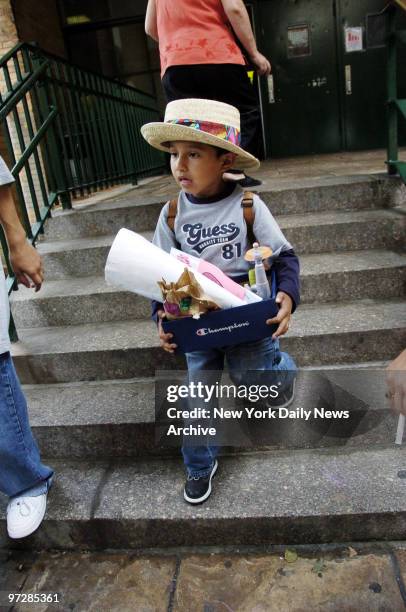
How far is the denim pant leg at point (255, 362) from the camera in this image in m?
1.83

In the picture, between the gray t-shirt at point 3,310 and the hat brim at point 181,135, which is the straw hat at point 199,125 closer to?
the hat brim at point 181,135

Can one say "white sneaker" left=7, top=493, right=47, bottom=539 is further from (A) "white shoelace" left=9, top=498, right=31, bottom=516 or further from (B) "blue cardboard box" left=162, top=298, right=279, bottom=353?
(B) "blue cardboard box" left=162, top=298, right=279, bottom=353

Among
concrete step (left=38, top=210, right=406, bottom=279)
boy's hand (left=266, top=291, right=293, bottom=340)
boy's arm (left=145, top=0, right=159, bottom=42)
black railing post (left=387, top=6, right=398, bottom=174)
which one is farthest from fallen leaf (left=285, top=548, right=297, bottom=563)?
boy's arm (left=145, top=0, right=159, bottom=42)

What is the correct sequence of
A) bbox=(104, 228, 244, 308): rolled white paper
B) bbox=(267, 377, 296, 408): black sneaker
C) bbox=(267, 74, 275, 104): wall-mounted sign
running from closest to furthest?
bbox=(104, 228, 244, 308): rolled white paper < bbox=(267, 377, 296, 408): black sneaker < bbox=(267, 74, 275, 104): wall-mounted sign

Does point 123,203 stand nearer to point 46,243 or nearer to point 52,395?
point 46,243

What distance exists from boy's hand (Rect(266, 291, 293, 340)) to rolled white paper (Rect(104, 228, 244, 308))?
14cm

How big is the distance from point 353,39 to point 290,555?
7.25 metres

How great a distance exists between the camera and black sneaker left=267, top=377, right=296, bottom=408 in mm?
2045

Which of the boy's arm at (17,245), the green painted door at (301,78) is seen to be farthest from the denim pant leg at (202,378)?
the green painted door at (301,78)

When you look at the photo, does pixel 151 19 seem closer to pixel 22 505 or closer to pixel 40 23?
pixel 22 505

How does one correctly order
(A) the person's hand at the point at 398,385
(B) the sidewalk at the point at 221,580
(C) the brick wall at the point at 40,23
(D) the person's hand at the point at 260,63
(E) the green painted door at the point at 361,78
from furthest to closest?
(E) the green painted door at the point at 361,78, (C) the brick wall at the point at 40,23, (D) the person's hand at the point at 260,63, (B) the sidewalk at the point at 221,580, (A) the person's hand at the point at 398,385

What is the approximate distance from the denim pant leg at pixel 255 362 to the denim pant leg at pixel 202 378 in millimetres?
64

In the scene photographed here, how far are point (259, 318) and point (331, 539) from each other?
0.99 meters

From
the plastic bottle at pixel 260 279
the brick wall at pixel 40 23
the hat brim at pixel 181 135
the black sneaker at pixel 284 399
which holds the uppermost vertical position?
the brick wall at pixel 40 23
